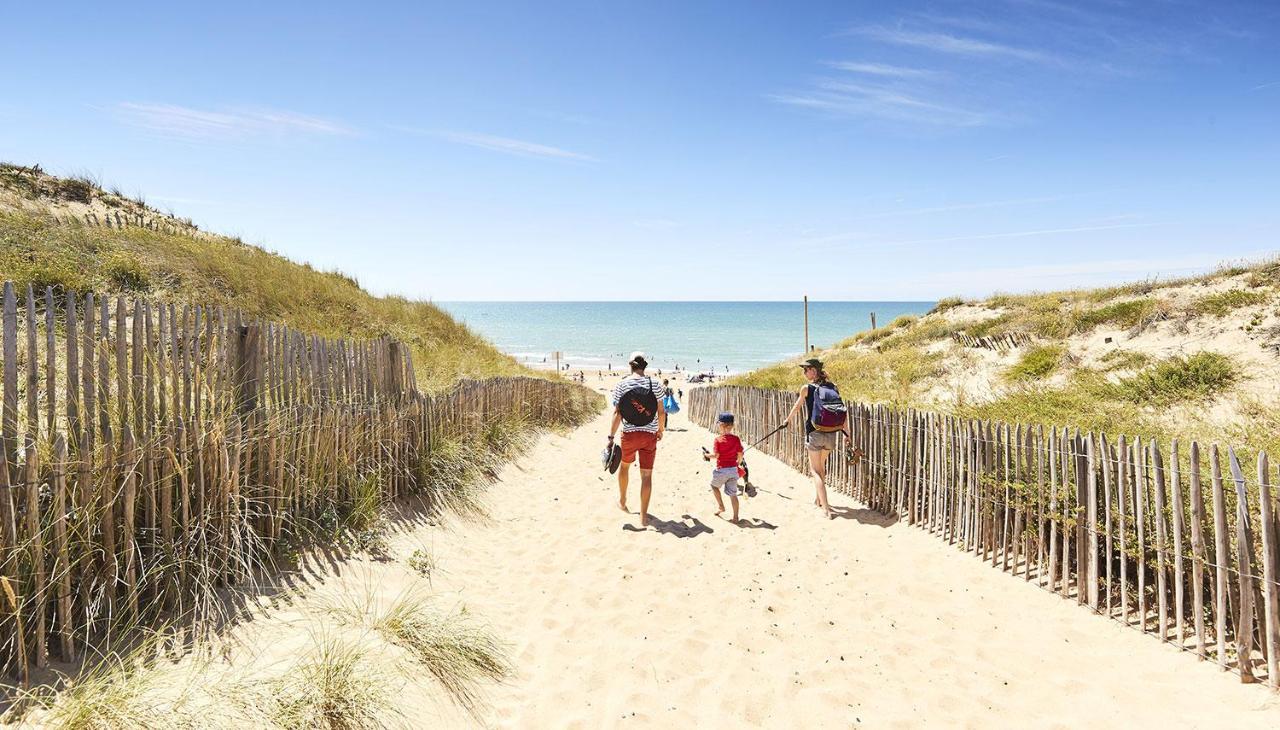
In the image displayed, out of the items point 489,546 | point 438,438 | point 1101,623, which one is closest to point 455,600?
point 489,546

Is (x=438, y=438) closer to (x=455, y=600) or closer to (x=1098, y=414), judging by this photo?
(x=455, y=600)

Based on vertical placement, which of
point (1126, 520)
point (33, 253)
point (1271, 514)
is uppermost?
point (33, 253)

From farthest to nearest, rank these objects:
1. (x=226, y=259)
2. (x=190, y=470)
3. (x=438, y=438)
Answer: (x=226, y=259), (x=438, y=438), (x=190, y=470)

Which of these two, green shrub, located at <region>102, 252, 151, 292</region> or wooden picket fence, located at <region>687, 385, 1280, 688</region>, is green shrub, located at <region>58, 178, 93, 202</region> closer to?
green shrub, located at <region>102, 252, 151, 292</region>

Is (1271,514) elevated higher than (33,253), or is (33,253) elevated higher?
(33,253)

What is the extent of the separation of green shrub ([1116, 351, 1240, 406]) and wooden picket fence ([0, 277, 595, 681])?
1411cm

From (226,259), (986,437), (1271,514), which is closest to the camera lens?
(1271,514)

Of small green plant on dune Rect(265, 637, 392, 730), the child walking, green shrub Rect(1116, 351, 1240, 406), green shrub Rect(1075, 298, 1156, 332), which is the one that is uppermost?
green shrub Rect(1075, 298, 1156, 332)

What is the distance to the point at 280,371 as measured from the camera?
5.11m

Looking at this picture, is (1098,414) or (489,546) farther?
(1098,414)

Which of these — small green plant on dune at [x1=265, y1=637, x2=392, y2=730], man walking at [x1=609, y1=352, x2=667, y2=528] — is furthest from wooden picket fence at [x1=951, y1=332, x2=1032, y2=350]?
small green plant on dune at [x1=265, y1=637, x2=392, y2=730]

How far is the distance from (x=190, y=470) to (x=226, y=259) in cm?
1371

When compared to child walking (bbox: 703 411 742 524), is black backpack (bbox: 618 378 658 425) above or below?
above

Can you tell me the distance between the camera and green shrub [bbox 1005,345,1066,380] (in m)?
15.4
